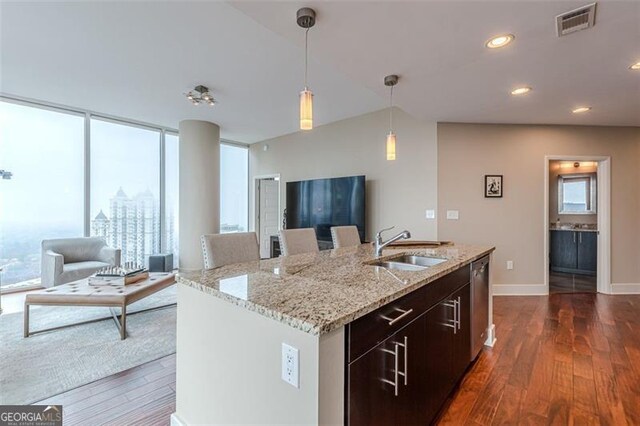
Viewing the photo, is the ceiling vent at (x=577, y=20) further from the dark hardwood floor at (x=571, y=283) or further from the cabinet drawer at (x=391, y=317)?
the dark hardwood floor at (x=571, y=283)

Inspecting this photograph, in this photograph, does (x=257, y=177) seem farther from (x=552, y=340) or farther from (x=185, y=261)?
(x=552, y=340)

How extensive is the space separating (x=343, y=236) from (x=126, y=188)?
14.5 feet

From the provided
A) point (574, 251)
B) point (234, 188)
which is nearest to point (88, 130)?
point (234, 188)

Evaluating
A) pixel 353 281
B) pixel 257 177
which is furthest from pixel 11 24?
pixel 257 177

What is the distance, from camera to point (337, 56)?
2.39 meters

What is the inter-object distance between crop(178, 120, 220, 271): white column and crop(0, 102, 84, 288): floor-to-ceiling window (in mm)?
1528

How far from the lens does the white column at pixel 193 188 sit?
5.49 m

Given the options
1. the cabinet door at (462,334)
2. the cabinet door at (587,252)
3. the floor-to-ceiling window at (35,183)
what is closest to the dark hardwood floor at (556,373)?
the cabinet door at (462,334)

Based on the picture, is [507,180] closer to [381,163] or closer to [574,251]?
[381,163]

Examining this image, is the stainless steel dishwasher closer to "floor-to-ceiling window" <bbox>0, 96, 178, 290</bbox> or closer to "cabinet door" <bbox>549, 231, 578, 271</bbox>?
"cabinet door" <bbox>549, 231, 578, 271</bbox>

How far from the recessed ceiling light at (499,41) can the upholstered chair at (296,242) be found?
6.82 ft

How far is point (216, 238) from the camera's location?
209cm

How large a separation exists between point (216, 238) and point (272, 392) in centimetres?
124

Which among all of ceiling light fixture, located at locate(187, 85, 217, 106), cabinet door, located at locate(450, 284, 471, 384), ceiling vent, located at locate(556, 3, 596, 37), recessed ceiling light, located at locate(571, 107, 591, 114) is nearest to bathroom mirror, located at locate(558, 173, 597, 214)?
recessed ceiling light, located at locate(571, 107, 591, 114)
